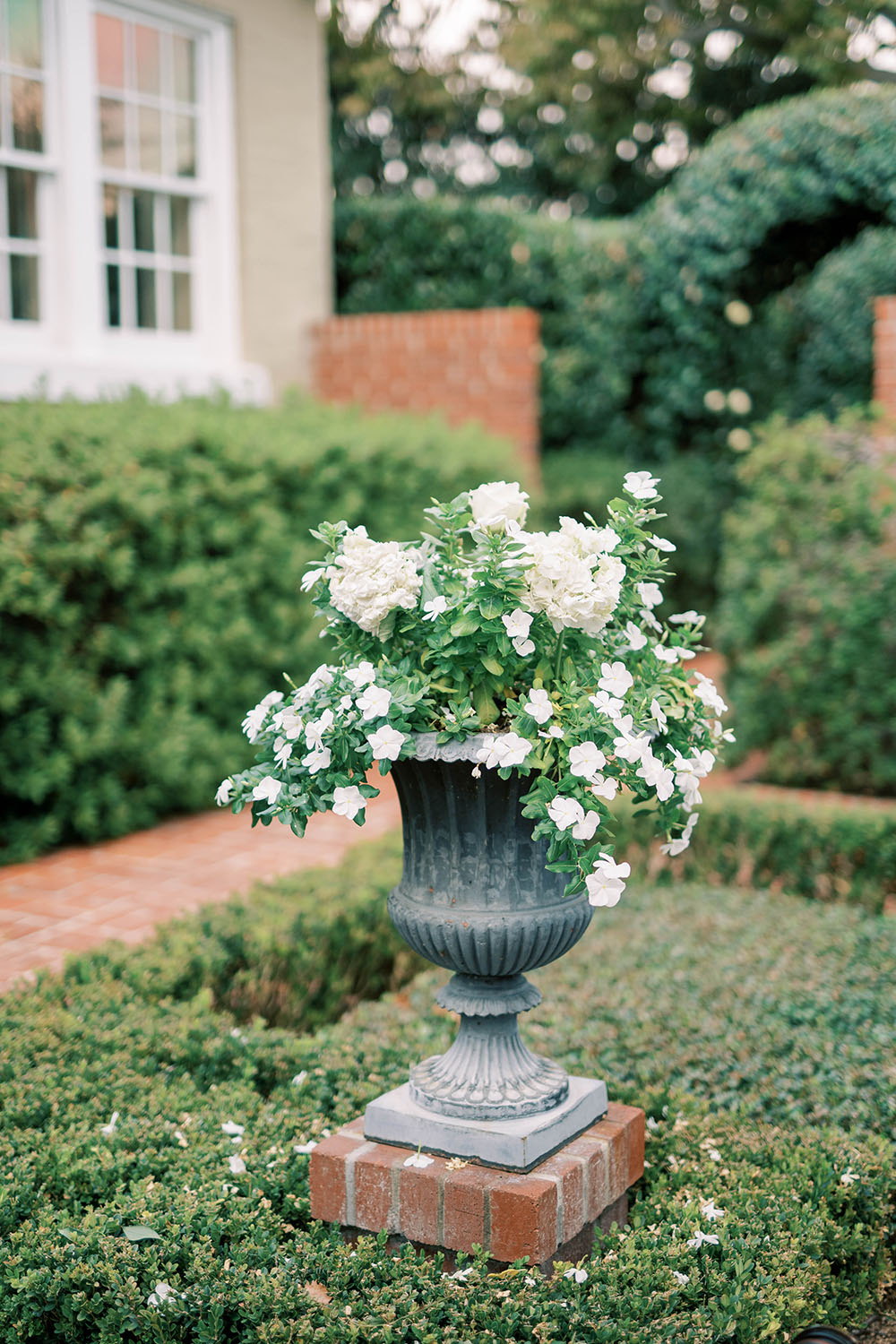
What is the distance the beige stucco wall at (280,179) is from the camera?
890 cm

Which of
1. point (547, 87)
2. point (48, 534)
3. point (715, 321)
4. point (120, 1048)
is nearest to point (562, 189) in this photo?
point (547, 87)

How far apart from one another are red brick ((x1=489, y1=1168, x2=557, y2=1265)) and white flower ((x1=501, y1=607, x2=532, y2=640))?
1.03 m

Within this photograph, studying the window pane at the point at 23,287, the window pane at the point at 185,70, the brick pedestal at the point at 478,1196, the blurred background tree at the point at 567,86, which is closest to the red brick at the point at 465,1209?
the brick pedestal at the point at 478,1196

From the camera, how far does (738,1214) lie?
102 inches

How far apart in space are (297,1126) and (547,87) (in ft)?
46.5

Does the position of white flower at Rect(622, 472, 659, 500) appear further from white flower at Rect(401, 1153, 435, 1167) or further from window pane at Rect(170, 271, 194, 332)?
window pane at Rect(170, 271, 194, 332)

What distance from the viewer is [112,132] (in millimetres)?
8094

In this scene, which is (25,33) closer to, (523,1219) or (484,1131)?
(484,1131)

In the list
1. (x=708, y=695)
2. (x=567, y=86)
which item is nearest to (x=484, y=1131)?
(x=708, y=695)

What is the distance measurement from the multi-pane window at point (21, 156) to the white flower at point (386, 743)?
6185 mm

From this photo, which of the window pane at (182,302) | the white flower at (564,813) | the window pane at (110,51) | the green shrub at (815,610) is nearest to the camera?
the white flower at (564,813)

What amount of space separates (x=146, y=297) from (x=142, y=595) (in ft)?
11.1

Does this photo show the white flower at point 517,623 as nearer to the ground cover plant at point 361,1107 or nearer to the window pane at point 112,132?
the ground cover plant at point 361,1107

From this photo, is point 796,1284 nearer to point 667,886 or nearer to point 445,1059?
point 445,1059
